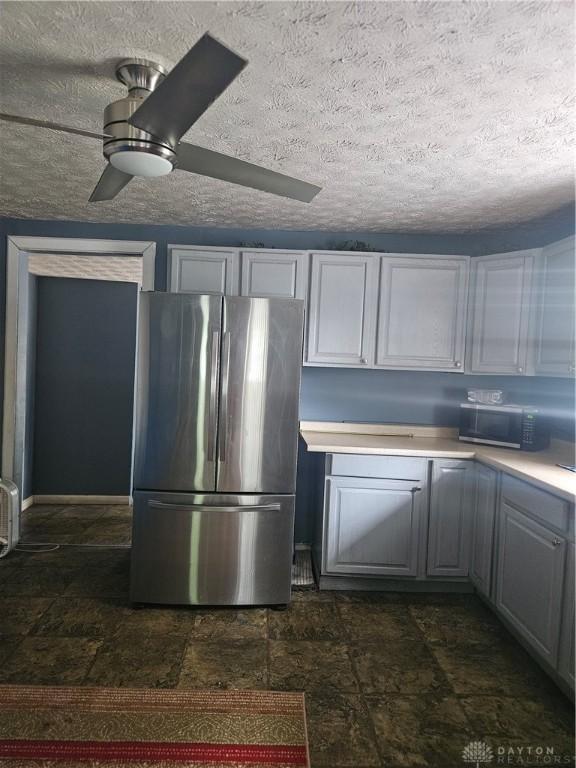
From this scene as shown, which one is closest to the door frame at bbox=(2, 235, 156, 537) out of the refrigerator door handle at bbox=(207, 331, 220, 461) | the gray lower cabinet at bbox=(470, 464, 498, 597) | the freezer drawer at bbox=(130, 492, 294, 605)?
the refrigerator door handle at bbox=(207, 331, 220, 461)

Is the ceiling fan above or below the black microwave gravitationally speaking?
above

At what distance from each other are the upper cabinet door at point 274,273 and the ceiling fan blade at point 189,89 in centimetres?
195

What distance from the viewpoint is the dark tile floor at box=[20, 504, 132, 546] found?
3883mm

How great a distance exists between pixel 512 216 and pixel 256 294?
65.9 inches

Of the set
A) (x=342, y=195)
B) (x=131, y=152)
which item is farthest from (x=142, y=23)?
(x=342, y=195)

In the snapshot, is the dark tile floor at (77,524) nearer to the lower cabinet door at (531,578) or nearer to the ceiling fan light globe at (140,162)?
the lower cabinet door at (531,578)

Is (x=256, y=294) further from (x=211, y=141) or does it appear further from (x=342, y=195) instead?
(x=211, y=141)

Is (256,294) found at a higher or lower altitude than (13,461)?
higher

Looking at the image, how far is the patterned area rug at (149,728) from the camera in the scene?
5.80 ft

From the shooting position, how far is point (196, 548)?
283cm

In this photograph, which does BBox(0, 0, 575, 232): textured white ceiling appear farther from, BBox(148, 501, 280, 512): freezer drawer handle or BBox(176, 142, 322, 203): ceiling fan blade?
BBox(148, 501, 280, 512): freezer drawer handle

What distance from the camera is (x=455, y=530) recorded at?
10.0 ft

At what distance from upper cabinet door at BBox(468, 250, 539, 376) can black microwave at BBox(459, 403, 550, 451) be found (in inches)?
9.8

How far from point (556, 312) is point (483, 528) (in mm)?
1304
